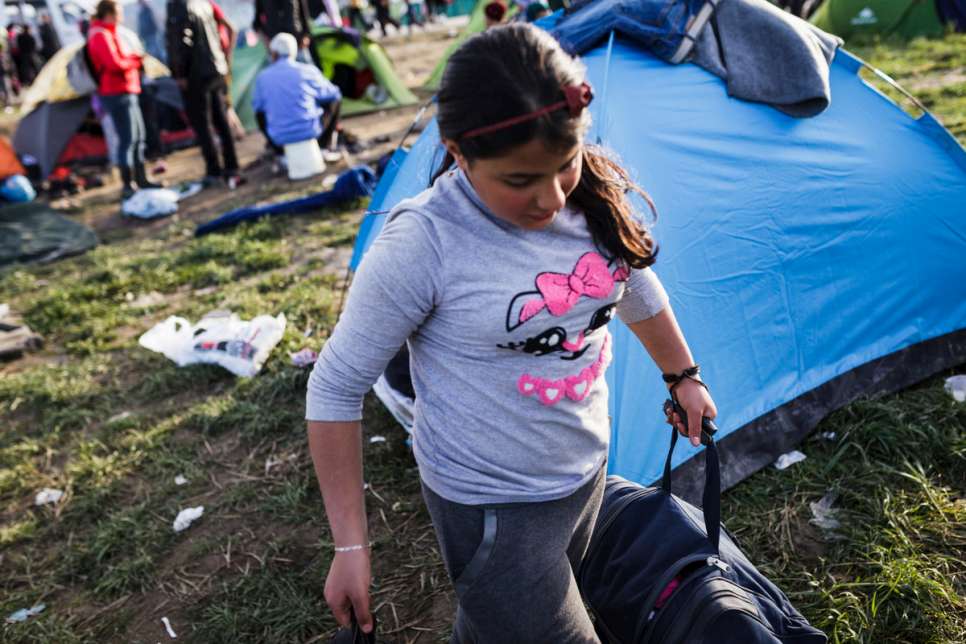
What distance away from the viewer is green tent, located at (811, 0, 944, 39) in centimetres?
887

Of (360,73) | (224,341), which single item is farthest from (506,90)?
(360,73)

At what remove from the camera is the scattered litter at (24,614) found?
8.30 feet

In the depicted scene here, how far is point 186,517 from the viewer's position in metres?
2.89

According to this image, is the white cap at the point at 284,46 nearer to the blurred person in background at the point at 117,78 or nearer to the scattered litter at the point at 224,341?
the blurred person in background at the point at 117,78

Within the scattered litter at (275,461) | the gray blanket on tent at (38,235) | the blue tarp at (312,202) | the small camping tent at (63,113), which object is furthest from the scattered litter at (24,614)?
the small camping tent at (63,113)

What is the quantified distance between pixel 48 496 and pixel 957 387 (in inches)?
149

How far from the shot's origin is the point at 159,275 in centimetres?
534

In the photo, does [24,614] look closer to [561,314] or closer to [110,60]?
[561,314]

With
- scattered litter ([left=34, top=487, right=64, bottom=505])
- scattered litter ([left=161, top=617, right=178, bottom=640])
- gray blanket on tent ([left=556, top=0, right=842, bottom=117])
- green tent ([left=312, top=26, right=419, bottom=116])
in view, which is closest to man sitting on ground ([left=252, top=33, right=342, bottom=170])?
green tent ([left=312, top=26, right=419, bottom=116])

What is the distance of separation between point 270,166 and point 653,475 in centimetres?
677

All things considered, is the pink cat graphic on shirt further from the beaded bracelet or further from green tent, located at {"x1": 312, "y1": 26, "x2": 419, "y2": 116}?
green tent, located at {"x1": 312, "y1": 26, "x2": 419, "y2": 116}

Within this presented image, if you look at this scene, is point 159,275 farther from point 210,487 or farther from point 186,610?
point 186,610

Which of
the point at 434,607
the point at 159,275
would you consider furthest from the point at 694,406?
A: the point at 159,275

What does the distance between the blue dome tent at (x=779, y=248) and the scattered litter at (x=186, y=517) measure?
1723mm
